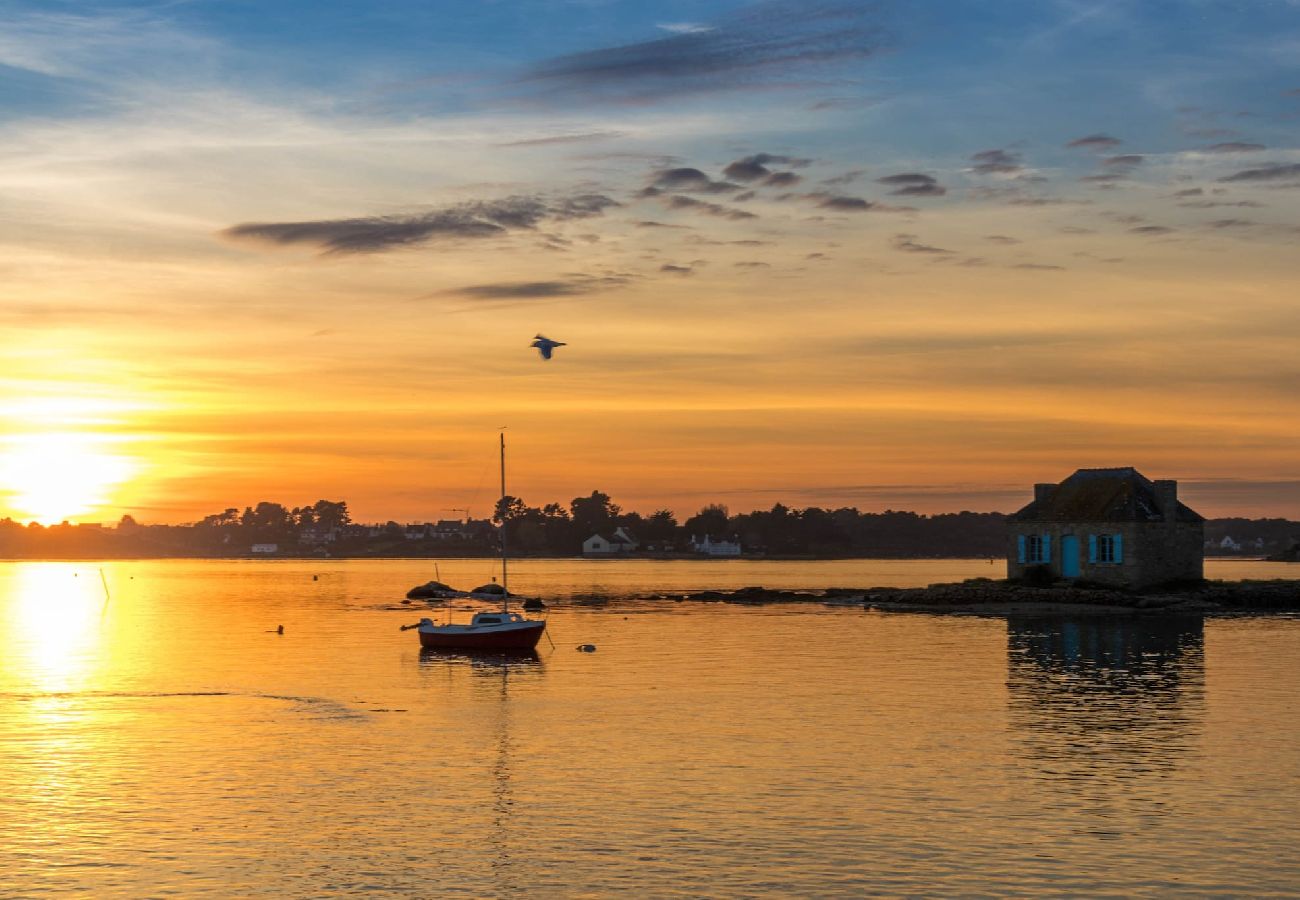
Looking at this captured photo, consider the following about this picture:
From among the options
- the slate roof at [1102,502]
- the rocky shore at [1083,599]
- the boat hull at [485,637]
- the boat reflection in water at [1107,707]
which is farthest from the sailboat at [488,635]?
A: the slate roof at [1102,502]

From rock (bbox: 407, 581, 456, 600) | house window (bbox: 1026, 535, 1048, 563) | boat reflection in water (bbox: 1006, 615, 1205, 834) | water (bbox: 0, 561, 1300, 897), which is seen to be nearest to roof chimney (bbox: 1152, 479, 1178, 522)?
house window (bbox: 1026, 535, 1048, 563)

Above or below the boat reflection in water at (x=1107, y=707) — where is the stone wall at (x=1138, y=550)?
above

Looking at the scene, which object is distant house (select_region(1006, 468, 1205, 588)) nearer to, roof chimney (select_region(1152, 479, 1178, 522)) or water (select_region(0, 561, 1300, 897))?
roof chimney (select_region(1152, 479, 1178, 522))

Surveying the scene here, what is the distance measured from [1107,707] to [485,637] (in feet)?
120

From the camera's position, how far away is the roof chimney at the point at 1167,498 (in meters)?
105

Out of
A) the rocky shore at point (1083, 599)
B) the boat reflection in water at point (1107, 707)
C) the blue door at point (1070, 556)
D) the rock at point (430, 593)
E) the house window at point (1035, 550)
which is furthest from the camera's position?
the rock at point (430, 593)

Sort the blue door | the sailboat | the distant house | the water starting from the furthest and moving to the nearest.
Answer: the blue door → the distant house → the sailboat → the water

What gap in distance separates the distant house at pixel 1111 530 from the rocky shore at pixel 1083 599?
1.60 m

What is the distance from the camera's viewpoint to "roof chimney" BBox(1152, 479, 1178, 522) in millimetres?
105250

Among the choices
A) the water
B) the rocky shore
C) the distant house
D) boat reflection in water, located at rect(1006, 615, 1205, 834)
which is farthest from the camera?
the distant house

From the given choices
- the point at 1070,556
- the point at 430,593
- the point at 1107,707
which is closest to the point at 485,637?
the point at 1107,707

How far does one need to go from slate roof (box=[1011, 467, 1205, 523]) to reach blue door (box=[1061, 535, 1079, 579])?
1847 mm

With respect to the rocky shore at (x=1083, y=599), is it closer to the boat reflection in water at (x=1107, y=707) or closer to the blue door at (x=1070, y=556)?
the blue door at (x=1070, y=556)

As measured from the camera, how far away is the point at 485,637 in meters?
76.3
